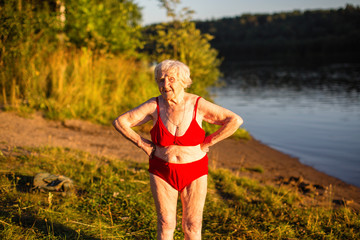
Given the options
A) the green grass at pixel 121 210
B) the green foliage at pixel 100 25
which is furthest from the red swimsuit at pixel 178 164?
the green foliage at pixel 100 25

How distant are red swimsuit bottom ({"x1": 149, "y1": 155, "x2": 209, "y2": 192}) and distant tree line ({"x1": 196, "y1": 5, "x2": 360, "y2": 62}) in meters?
73.1

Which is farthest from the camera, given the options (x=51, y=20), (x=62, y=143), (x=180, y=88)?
(x=51, y=20)

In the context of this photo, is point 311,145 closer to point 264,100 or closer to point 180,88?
point 180,88

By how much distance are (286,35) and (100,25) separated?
96.7m

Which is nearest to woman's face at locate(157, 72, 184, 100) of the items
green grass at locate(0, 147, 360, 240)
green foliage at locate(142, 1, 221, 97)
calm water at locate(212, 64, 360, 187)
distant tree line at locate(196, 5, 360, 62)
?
green grass at locate(0, 147, 360, 240)

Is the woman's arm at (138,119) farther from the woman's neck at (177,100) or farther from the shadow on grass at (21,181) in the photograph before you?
the shadow on grass at (21,181)

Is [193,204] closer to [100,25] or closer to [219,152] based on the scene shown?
[219,152]

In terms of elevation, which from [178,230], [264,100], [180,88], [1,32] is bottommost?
[264,100]

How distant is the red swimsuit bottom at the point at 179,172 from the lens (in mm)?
2637

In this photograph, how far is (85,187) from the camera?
4668 mm

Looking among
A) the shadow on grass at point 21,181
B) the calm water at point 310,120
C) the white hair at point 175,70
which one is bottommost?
the calm water at point 310,120

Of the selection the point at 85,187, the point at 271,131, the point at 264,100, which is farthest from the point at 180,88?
the point at 264,100

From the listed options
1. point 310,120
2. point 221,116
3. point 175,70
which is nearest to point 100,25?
point 310,120

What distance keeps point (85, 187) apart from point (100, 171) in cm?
69
